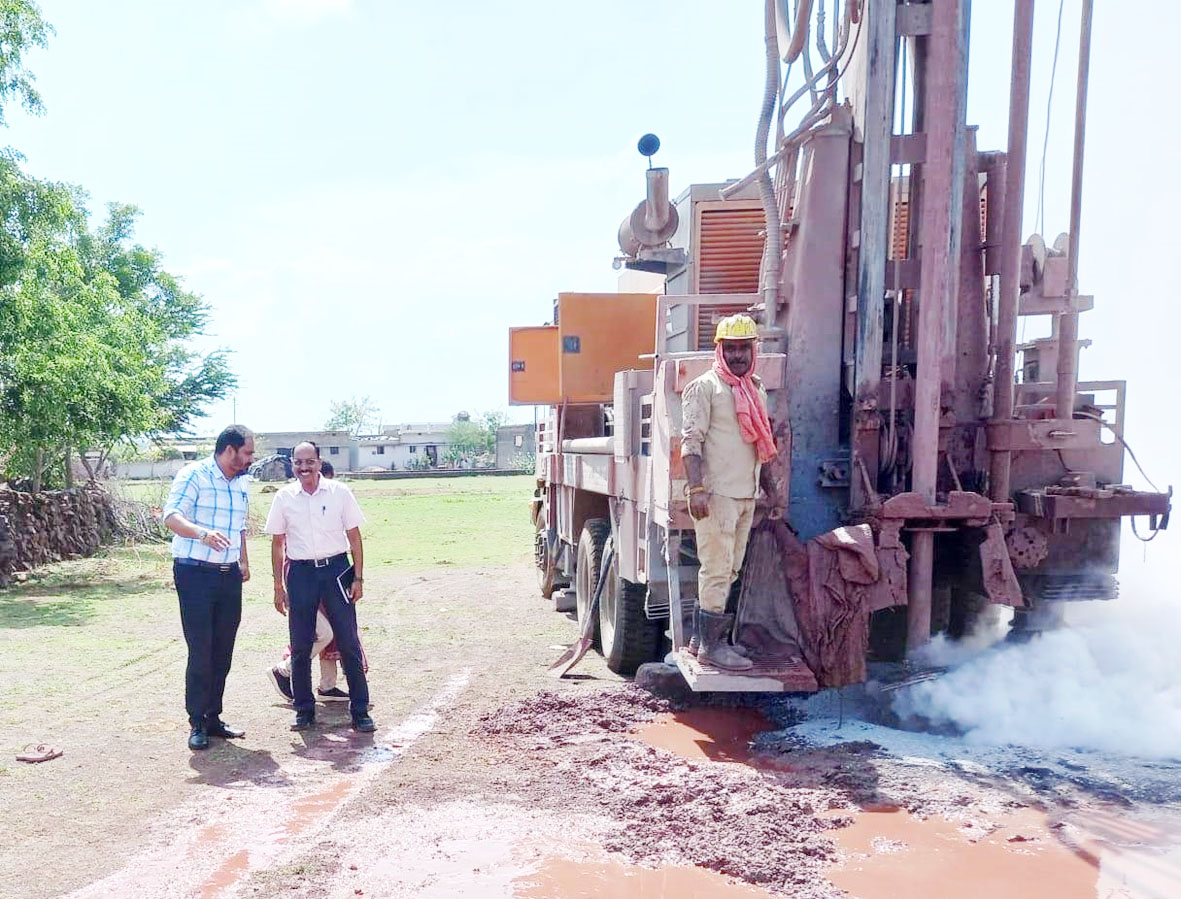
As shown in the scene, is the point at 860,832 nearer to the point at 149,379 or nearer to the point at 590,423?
the point at 590,423

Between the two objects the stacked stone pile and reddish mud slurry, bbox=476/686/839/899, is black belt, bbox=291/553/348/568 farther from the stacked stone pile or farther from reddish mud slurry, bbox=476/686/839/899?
the stacked stone pile

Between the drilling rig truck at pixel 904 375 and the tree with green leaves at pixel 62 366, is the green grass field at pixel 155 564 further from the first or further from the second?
the drilling rig truck at pixel 904 375

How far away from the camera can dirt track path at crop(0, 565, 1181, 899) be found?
3.86 m

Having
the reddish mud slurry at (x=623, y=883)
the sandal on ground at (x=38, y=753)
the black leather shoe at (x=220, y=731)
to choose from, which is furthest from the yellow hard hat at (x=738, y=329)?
the sandal on ground at (x=38, y=753)

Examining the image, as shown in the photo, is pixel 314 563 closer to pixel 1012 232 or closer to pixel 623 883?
pixel 623 883

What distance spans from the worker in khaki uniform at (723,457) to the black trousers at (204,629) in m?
2.68

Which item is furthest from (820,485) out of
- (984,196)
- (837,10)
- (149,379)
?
(149,379)

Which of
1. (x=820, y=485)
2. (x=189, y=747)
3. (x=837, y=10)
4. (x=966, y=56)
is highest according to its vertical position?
(x=837, y=10)

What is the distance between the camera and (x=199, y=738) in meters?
5.73

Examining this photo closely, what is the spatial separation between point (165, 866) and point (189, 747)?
1.74 metres

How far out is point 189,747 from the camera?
5750 millimetres

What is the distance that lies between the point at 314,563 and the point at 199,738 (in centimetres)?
111

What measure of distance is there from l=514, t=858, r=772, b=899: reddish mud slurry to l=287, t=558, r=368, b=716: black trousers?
2.44 m

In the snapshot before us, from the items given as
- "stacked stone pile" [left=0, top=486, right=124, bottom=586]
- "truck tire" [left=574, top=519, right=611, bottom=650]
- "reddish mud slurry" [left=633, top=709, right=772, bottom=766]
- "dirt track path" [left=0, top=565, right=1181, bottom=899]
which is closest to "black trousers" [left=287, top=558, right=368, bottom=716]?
"dirt track path" [left=0, top=565, right=1181, bottom=899]
